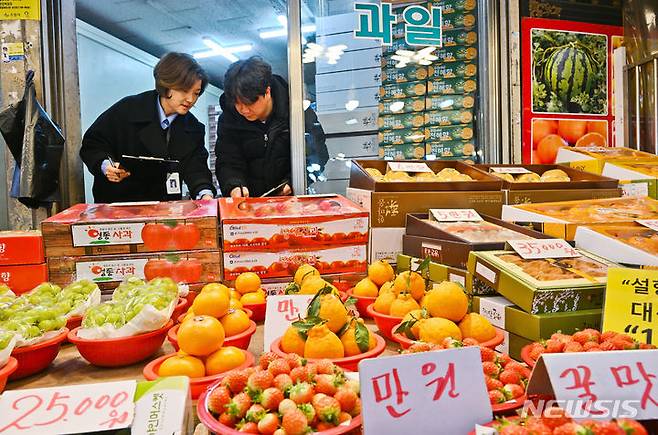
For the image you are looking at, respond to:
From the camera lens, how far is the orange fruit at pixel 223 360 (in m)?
→ 1.17

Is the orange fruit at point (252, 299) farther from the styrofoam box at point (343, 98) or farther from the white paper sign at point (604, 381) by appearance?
the styrofoam box at point (343, 98)

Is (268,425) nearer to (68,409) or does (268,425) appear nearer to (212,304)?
(68,409)

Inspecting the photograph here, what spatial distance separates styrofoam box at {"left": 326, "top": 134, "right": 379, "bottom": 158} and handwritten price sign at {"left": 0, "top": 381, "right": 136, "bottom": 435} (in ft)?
10.3

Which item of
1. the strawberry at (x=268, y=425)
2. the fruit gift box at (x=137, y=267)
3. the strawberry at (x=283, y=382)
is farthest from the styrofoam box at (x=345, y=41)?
the strawberry at (x=268, y=425)

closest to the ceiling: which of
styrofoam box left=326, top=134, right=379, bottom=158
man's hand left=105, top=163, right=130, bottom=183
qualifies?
styrofoam box left=326, top=134, right=379, bottom=158

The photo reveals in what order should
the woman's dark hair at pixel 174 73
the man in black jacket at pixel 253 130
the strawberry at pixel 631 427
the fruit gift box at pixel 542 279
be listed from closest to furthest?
1. the strawberry at pixel 631 427
2. the fruit gift box at pixel 542 279
3. the woman's dark hair at pixel 174 73
4. the man in black jacket at pixel 253 130

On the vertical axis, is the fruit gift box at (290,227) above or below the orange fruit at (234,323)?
above

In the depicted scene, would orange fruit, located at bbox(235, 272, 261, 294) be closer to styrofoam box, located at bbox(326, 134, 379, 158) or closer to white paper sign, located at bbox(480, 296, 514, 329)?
white paper sign, located at bbox(480, 296, 514, 329)

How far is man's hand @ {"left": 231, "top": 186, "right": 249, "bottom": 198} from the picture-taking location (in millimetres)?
3451

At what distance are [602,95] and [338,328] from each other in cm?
367

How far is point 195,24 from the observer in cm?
470

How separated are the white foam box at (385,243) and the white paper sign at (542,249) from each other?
2.05 feet

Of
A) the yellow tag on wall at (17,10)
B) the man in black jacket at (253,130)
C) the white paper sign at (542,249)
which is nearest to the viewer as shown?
the white paper sign at (542,249)

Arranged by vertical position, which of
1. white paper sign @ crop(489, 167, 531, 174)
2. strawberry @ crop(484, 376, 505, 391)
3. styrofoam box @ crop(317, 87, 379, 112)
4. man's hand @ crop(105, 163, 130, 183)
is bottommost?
strawberry @ crop(484, 376, 505, 391)
